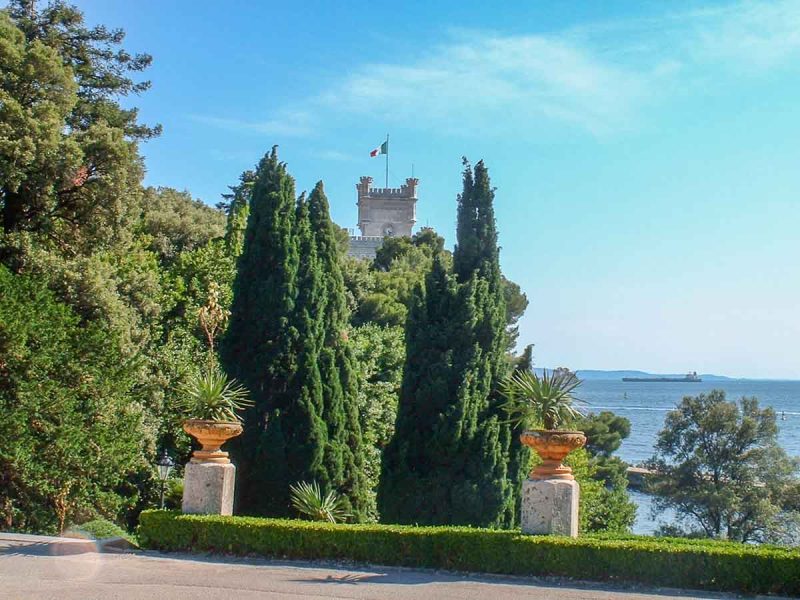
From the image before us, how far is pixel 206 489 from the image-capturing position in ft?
42.7

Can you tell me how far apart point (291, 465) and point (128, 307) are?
612 centimetres

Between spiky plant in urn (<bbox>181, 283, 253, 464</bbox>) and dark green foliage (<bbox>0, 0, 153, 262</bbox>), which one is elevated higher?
Result: dark green foliage (<bbox>0, 0, 153, 262</bbox>)

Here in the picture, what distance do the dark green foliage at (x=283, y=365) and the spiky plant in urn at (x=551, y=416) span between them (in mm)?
5504

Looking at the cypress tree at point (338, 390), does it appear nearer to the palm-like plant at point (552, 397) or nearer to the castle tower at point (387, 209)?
the palm-like plant at point (552, 397)

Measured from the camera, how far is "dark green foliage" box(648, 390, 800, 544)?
1383 inches

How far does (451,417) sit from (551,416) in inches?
169

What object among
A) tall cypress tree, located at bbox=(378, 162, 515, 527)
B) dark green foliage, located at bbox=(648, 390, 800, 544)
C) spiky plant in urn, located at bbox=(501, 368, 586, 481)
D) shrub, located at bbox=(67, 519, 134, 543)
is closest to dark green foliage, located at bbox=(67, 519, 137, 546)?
shrub, located at bbox=(67, 519, 134, 543)

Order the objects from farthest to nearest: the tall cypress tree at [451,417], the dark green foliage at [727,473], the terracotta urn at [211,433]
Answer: the dark green foliage at [727,473] → the tall cypress tree at [451,417] → the terracotta urn at [211,433]

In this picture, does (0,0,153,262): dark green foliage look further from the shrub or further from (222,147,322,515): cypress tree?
the shrub

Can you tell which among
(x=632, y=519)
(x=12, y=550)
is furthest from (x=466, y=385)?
(x=632, y=519)

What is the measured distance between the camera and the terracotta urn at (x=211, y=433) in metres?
12.7

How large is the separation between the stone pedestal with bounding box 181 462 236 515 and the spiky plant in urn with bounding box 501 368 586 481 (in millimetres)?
4263

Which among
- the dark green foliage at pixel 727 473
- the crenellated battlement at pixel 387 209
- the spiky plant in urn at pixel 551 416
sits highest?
the crenellated battlement at pixel 387 209

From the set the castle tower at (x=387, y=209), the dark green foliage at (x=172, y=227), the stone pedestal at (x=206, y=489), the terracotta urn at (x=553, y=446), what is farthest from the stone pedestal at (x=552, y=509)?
the castle tower at (x=387, y=209)
